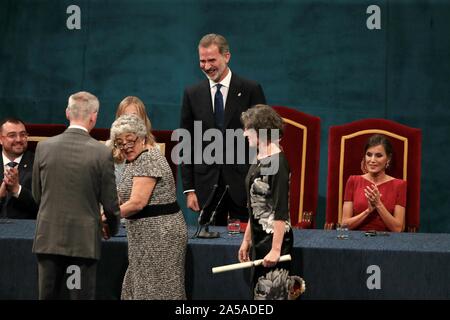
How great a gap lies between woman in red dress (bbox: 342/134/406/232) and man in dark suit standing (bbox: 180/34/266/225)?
605 millimetres

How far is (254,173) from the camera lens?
347 cm

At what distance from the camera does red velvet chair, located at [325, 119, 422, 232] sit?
495cm

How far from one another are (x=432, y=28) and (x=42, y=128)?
2591mm

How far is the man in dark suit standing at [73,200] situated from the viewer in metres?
3.34

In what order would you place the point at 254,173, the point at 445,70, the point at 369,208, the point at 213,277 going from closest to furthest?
the point at 254,173, the point at 213,277, the point at 369,208, the point at 445,70

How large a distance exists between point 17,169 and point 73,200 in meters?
1.53

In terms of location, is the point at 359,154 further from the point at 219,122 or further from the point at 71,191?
the point at 71,191

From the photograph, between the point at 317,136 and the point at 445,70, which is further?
the point at 445,70

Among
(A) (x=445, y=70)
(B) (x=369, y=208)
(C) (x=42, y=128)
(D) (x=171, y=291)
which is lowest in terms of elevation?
(D) (x=171, y=291)

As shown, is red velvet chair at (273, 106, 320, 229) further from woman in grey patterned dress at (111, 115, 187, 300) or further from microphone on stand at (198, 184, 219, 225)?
woman in grey patterned dress at (111, 115, 187, 300)

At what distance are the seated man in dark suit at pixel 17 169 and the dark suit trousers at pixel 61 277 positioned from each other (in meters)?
1.22

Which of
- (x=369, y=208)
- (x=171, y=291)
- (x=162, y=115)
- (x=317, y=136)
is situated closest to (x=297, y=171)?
(x=317, y=136)

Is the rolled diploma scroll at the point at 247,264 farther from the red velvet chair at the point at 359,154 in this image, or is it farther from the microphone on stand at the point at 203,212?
the red velvet chair at the point at 359,154

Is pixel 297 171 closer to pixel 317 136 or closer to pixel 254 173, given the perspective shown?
pixel 317 136
